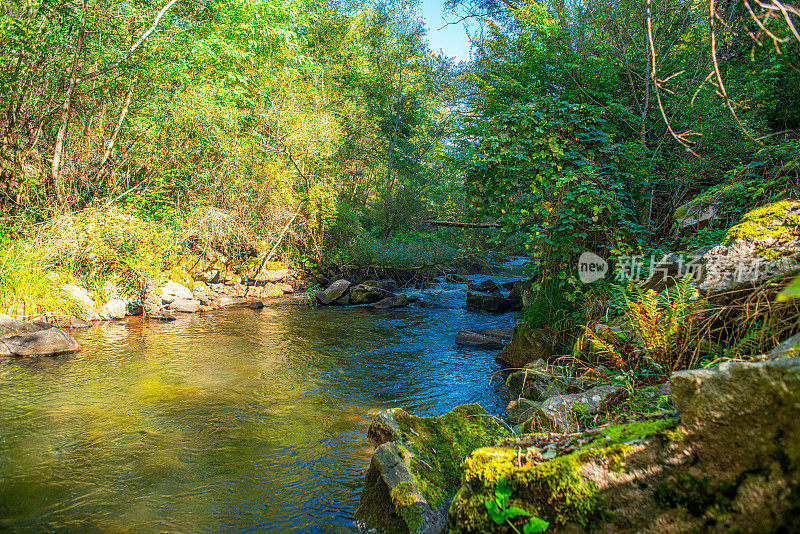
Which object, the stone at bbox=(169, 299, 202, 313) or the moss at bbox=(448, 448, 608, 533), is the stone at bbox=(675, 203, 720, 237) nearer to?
the moss at bbox=(448, 448, 608, 533)

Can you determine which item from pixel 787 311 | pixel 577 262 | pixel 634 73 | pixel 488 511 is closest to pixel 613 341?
pixel 787 311

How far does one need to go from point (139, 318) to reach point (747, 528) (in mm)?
12599

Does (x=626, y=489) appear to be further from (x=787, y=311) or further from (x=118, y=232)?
(x=118, y=232)

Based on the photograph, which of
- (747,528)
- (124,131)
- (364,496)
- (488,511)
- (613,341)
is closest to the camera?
(747,528)

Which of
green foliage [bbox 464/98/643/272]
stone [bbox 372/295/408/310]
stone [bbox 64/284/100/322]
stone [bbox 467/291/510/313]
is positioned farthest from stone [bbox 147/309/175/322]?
green foliage [bbox 464/98/643/272]

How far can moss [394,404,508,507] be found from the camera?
3.53 metres

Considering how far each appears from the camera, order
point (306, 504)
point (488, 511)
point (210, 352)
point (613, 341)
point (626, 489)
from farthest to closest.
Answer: point (210, 352) → point (613, 341) → point (306, 504) → point (488, 511) → point (626, 489)

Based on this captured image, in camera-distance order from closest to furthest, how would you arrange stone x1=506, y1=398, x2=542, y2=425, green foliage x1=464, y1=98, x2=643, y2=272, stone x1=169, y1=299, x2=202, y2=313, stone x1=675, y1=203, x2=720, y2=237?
stone x1=506, y1=398, x2=542, y2=425, stone x1=675, y1=203, x2=720, y2=237, green foliage x1=464, y1=98, x2=643, y2=272, stone x1=169, y1=299, x2=202, y2=313

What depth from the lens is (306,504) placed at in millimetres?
4039

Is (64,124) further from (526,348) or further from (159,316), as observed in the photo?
(526,348)

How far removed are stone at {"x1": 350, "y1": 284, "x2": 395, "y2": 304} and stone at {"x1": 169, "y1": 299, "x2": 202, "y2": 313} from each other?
4496 mm

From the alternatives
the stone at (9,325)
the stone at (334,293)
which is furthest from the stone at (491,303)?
the stone at (9,325)

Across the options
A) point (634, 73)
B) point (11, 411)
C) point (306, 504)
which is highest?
point (634, 73)

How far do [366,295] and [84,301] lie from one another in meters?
7.40
